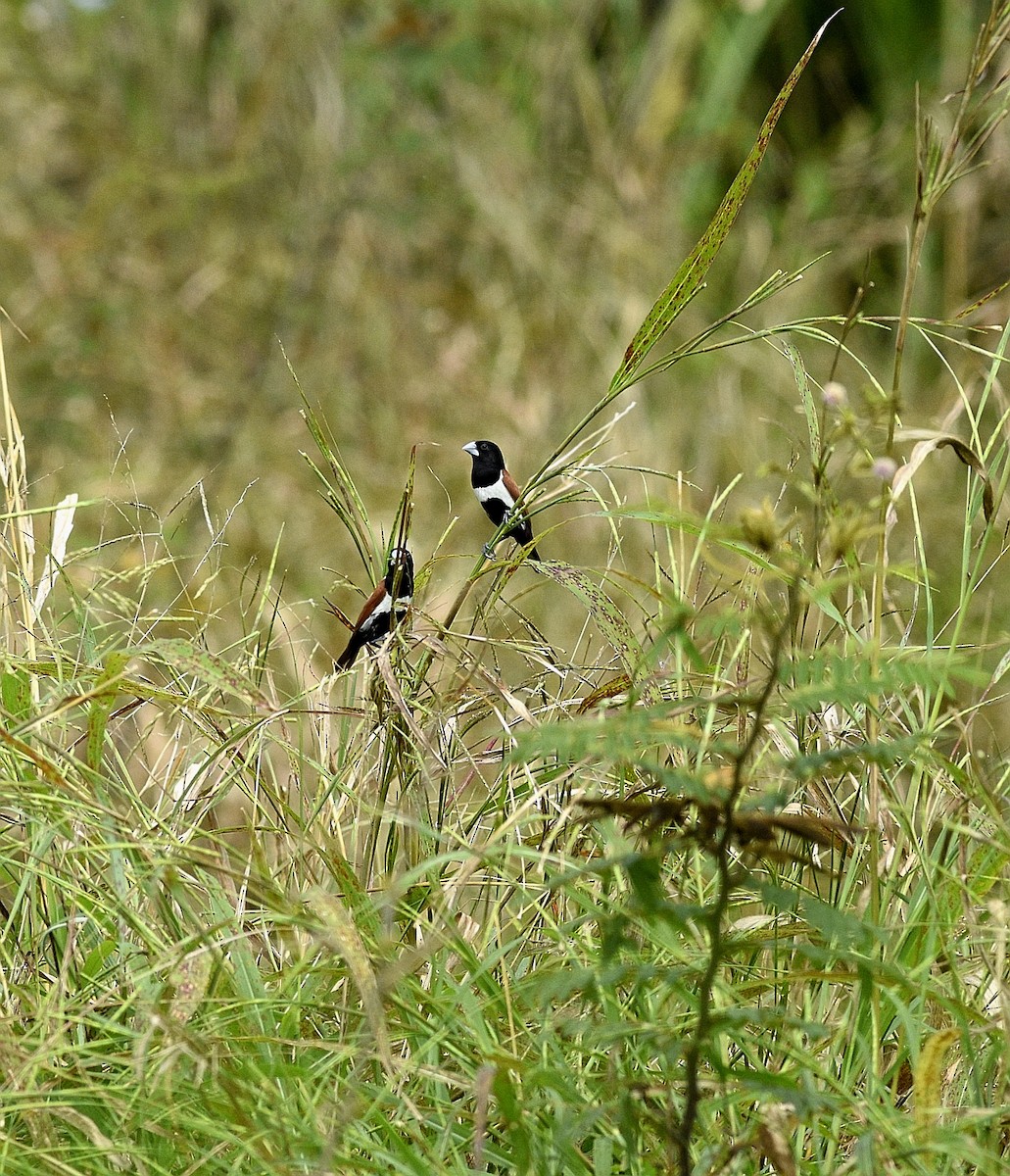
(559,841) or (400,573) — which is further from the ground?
(400,573)

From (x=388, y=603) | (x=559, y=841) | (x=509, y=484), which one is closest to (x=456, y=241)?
(x=509, y=484)

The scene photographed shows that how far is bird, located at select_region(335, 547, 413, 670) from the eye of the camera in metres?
1.68

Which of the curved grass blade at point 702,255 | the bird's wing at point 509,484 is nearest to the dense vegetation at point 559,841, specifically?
the curved grass blade at point 702,255

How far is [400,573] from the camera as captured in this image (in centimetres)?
170

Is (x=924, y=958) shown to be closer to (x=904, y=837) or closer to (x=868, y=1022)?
(x=868, y=1022)

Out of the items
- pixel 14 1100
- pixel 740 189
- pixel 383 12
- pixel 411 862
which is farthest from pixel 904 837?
pixel 383 12

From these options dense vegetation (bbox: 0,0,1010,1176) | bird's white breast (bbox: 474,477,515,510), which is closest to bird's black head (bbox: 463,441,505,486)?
bird's white breast (bbox: 474,477,515,510)

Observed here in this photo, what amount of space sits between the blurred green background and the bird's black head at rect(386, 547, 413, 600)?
4270mm

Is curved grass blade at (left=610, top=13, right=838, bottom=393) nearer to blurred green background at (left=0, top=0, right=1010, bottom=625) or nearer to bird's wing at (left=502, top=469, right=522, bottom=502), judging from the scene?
bird's wing at (left=502, top=469, right=522, bottom=502)

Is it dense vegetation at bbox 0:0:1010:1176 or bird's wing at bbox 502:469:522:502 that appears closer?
dense vegetation at bbox 0:0:1010:1176

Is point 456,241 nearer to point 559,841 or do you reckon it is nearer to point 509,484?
point 509,484

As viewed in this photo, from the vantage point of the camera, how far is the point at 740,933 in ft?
5.19

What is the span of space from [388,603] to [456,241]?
20.7ft

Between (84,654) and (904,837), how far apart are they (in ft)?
3.51
